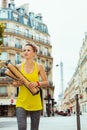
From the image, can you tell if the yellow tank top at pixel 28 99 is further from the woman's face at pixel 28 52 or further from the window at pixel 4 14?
the window at pixel 4 14

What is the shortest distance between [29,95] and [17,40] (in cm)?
7682

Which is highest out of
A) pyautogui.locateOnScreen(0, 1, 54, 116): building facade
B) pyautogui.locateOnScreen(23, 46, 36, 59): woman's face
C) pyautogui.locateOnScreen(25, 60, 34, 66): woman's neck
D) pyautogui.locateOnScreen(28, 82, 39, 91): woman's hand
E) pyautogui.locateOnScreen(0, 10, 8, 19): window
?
pyautogui.locateOnScreen(0, 10, 8, 19): window

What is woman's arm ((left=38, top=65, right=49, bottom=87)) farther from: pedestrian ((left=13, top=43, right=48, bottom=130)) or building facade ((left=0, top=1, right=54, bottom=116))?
building facade ((left=0, top=1, right=54, bottom=116))

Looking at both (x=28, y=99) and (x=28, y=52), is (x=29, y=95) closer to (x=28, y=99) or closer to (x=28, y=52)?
(x=28, y=99)

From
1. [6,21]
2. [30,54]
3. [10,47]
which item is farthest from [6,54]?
[30,54]

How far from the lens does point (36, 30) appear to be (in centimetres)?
8925

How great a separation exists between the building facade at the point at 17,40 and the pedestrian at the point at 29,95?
65274 millimetres

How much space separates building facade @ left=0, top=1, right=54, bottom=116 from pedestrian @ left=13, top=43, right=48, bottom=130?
214 feet

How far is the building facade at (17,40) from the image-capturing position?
76250 mm

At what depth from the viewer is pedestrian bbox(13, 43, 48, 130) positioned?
5562 mm

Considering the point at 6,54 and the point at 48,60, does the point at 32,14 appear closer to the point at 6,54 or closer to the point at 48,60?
the point at 48,60

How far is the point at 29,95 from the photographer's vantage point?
18.5ft

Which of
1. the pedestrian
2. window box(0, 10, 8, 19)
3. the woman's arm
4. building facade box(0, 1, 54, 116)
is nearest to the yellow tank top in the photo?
the pedestrian

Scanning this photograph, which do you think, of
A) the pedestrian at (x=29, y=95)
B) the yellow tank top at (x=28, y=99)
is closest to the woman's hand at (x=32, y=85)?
the pedestrian at (x=29, y=95)
